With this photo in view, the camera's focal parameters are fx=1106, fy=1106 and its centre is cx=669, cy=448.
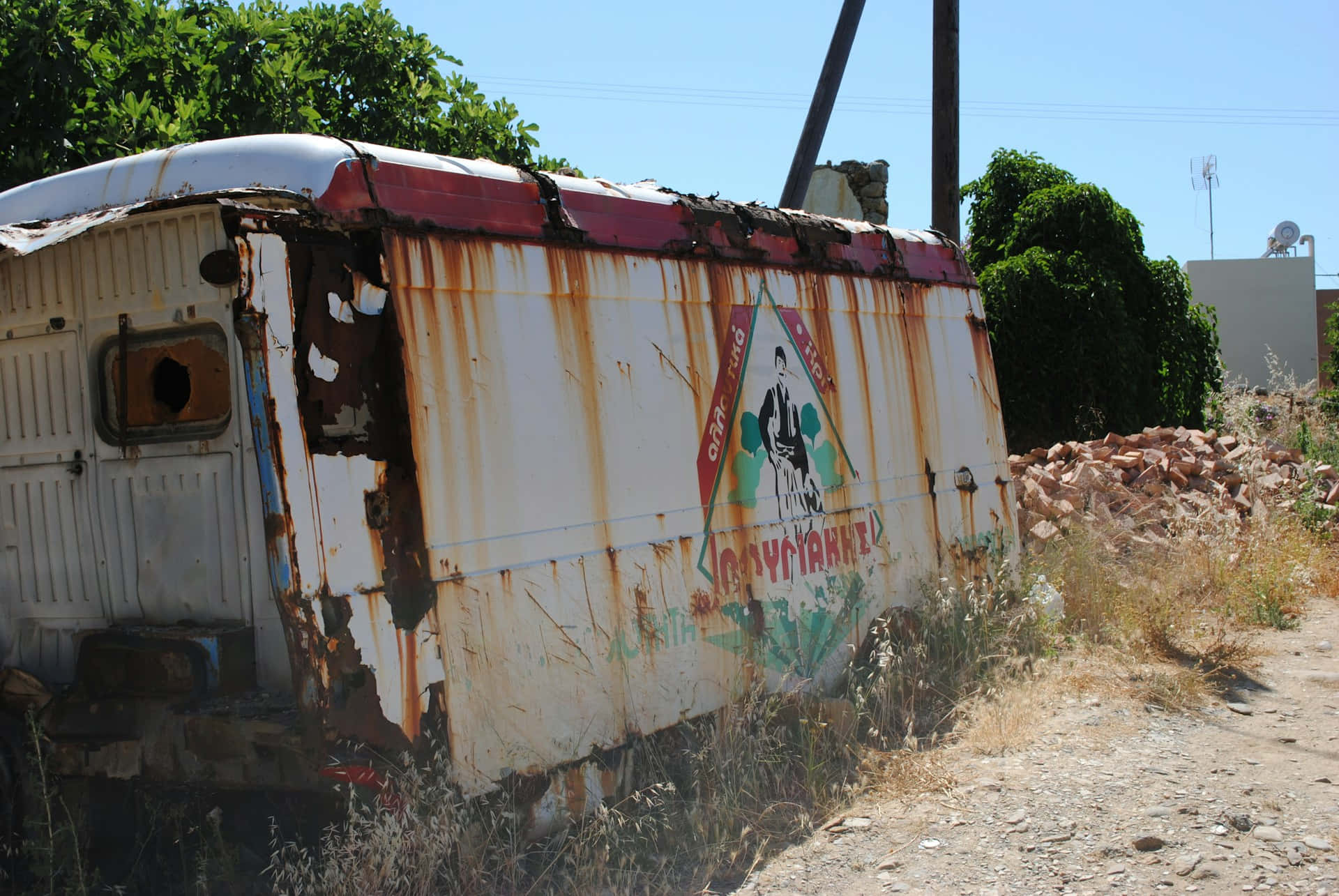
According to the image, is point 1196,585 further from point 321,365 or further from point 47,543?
point 47,543

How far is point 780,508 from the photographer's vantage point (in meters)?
4.86

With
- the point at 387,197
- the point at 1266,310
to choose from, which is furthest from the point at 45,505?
the point at 1266,310

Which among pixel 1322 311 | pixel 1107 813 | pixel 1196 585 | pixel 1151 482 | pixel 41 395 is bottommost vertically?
pixel 1107 813

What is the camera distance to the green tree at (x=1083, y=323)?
1259 centimetres

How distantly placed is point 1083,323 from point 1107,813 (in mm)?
9453

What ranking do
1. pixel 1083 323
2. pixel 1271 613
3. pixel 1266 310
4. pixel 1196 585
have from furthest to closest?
1. pixel 1266 310
2. pixel 1083 323
3. pixel 1196 585
4. pixel 1271 613

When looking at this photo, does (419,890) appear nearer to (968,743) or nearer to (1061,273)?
(968,743)

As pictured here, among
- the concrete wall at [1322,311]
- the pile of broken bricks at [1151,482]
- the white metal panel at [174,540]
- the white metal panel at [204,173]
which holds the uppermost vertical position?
the concrete wall at [1322,311]

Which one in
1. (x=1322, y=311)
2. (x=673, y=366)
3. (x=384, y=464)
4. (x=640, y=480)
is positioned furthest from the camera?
(x=1322, y=311)

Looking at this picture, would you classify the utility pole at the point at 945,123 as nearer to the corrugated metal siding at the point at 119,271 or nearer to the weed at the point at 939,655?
the weed at the point at 939,655

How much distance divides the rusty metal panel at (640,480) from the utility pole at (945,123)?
16.0ft

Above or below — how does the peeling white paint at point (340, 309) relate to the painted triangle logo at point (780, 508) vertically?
above

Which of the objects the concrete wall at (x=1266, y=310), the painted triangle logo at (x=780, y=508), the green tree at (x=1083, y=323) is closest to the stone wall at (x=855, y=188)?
the green tree at (x=1083, y=323)

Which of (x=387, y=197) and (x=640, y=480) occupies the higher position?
(x=387, y=197)
